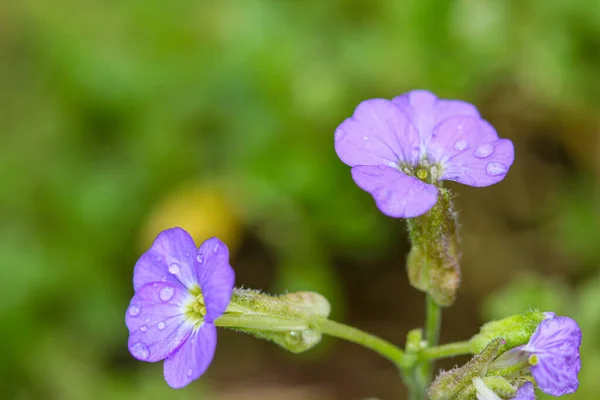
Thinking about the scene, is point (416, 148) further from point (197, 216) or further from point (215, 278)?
point (197, 216)

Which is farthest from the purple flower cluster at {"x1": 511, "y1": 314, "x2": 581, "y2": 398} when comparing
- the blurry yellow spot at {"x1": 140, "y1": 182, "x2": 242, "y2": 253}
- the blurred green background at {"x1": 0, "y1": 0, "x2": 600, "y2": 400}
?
the blurry yellow spot at {"x1": 140, "y1": 182, "x2": 242, "y2": 253}

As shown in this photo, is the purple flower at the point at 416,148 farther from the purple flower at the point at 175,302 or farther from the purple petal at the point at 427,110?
the purple flower at the point at 175,302

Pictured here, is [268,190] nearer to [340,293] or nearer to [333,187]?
[333,187]

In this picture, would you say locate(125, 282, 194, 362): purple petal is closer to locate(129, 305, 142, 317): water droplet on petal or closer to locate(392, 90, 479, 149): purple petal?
locate(129, 305, 142, 317): water droplet on petal

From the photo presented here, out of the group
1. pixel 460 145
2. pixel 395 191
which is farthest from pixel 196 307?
pixel 460 145

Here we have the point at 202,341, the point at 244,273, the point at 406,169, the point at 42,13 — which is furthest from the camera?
the point at 42,13

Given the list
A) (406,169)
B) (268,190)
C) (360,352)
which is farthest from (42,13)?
(406,169)
